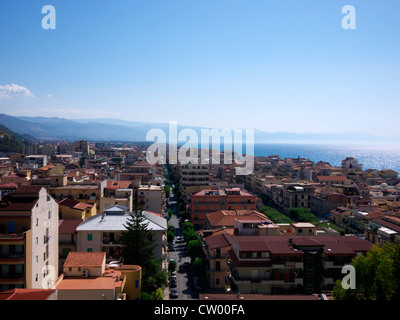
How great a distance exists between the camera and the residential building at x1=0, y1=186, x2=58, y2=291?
1177 cm

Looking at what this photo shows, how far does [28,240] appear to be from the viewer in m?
12.2

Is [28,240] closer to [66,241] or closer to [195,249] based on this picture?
[66,241]

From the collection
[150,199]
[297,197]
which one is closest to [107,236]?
[150,199]

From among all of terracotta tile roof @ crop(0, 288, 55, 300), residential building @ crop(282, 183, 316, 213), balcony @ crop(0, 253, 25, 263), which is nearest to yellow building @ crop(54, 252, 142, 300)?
balcony @ crop(0, 253, 25, 263)

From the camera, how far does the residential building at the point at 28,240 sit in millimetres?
11770

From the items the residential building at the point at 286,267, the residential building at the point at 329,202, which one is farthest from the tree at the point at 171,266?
the residential building at the point at 329,202

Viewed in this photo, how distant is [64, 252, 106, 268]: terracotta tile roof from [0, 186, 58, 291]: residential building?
1.15m

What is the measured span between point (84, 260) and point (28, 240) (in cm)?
223

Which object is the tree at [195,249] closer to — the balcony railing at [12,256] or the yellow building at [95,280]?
the yellow building at [95,280]

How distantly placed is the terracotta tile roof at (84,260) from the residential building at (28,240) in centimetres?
115

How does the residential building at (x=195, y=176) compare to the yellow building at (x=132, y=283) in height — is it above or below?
above

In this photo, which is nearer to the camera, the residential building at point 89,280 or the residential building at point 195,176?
the residential building at point 89,280

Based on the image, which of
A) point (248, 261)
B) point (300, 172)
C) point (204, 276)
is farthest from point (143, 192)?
point (300, 172)
